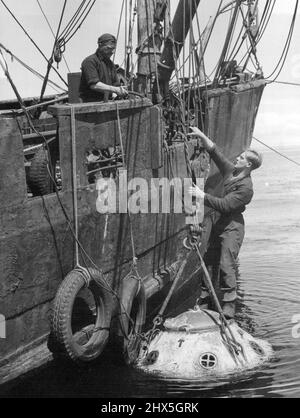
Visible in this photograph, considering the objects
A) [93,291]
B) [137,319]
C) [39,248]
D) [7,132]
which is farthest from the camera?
[137,319]

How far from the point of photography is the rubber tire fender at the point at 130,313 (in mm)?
6680

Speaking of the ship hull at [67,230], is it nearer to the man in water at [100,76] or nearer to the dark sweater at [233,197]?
the man in water at [100,76]

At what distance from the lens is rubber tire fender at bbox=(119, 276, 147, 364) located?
668 centimetres

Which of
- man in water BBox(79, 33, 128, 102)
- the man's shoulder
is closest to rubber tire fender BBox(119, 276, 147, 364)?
man in water BBox(79, 33, 128, 102)

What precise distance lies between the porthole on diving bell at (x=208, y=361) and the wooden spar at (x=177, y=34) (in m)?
4.75

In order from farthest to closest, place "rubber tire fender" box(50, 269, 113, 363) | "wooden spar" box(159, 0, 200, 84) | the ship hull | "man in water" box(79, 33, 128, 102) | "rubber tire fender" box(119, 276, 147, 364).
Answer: "wooden spar" box(159, 0, 200, 84) → "man in water" box(79, 33, 128, 102) → "rubber tire fender" box(119, 276, 147, 364) → "rubber tire fender" box(50, 269, 113, 363) → the ship hull

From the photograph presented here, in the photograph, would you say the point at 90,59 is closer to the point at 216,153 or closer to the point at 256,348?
the point at 216,153

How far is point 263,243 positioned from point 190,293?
367 cm

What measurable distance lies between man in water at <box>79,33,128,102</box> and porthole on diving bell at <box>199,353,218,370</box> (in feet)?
10.6

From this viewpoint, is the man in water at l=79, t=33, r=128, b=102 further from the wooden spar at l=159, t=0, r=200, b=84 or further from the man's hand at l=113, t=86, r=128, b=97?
the wooden spar at l=159, t=0, r=200, b=84

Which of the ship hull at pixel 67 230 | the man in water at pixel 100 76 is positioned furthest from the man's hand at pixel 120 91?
the ship hull at pixel 67 230

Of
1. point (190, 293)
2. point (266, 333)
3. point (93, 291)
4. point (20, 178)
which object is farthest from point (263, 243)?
point (20, 178)
